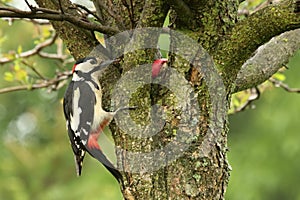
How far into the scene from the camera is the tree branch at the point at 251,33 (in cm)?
243

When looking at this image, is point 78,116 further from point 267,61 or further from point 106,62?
point 267,61

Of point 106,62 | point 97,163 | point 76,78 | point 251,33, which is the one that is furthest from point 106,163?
point 97,163

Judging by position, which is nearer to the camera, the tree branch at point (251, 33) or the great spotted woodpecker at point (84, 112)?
the tree branch at point (251, 33)

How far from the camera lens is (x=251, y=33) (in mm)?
2539

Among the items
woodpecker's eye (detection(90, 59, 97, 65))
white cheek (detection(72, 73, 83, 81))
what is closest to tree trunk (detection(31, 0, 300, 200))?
woodpecker's eye (detection(90, 59, 97, 65))

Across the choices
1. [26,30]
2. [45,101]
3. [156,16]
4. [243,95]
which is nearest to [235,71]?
[156,16]

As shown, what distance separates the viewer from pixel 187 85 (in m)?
2.56

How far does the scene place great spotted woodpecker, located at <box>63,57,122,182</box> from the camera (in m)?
3.01

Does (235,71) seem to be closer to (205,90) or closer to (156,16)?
(205,90)

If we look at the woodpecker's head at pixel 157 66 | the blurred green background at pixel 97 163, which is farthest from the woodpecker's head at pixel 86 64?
the blurred green background at pixel 97 163

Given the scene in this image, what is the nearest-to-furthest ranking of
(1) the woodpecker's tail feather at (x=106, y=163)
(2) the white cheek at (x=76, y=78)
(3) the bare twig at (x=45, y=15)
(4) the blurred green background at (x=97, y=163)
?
1. (3) the bare twig at (x=45, y=15)
2. (1) the woodpecker's tail feather at (x=106, y=163)
3. (2) the white cheek at (x=76, y=78)
4. (4) the blurred green background at (x=97, y=163)

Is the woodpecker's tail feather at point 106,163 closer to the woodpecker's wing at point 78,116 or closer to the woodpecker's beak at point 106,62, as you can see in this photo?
the woodpecker's wing at point 78,116

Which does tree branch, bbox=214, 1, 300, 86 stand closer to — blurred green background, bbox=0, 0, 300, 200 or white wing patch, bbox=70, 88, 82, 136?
white wing patch, bbox=70, 88, 82, 136

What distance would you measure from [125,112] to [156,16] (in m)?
0.38
